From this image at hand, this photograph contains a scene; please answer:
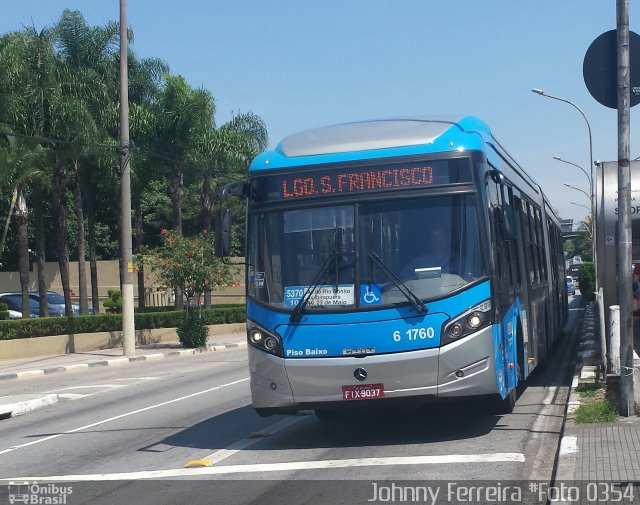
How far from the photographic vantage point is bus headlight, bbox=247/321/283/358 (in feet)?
33.3

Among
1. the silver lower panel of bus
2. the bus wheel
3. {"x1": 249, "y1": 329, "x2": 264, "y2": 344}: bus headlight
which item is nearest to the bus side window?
the silver lower panel of bus

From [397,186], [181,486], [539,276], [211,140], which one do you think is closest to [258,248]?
[397,186]

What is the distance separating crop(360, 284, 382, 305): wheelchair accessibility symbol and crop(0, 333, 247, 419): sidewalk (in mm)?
8937

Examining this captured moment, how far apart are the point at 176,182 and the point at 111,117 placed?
530 centimetres

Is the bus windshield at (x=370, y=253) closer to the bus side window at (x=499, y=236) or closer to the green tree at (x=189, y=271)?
the bus side window at (x=499, y=236)

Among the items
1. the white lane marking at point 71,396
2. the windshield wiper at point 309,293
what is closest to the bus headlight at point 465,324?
the windshield wiper at point 309,293

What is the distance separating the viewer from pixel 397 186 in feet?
33.5

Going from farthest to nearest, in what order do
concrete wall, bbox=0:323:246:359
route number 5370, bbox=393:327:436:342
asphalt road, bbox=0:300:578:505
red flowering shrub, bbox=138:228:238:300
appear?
1. red flowering shrub, bbox=138:228:238:300
2. concrete wall, bbox=0:323:246:359
3. route number 5370, bbox=393:327:436:342
4. asphalt road, bbox=0:300:578:505

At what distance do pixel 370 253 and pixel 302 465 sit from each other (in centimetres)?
230

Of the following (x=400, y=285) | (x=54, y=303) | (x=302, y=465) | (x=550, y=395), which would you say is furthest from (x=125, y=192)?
(x=54, y=303)

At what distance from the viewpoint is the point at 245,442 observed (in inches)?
440

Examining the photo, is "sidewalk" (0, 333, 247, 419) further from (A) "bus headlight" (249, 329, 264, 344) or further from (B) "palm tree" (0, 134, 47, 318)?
(A) "bus headlight" (249, 329, 264, 344)

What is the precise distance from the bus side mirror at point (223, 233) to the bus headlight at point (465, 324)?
103 inches

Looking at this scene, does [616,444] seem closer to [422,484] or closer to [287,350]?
[422,484]
